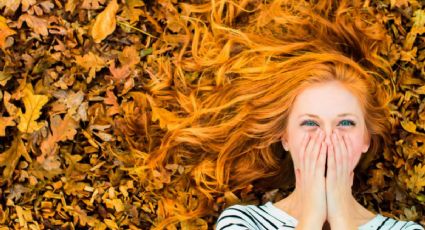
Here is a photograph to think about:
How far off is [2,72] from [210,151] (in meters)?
1.08

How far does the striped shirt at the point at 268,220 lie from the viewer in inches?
120

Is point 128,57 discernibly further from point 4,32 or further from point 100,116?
point 4,32

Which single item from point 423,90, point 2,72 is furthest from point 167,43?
point 423,90

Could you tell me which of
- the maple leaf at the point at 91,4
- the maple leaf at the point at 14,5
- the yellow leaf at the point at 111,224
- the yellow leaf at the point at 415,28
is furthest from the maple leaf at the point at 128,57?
the yellow leaf at the point at 415,28

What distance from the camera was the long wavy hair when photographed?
3342 mm

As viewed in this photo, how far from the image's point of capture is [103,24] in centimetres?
355

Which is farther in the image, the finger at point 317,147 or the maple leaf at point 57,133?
the maple leaf at point 57,133

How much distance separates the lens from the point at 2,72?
11.5 feet

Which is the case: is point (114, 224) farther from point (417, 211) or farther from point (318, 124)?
point (417, 211)

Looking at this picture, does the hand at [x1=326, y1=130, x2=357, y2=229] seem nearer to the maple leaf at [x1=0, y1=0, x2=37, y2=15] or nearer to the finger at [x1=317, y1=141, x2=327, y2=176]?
the finger at [x1=317, y1=141, x2=327, y2=176]

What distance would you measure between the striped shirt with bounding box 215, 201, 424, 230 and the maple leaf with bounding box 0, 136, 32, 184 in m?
1.05

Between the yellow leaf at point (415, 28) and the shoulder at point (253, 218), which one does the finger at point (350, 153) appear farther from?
the yellow leaf at point (415, 28)

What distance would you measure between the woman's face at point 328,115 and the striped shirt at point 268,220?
242 mm

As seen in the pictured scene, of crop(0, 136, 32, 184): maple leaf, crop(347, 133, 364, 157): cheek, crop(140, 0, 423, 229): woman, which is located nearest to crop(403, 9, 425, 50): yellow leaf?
crop(140, 0, 423, 229): woman
